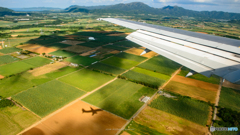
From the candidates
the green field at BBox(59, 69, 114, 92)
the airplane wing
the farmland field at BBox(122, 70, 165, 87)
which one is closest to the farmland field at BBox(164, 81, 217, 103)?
the farmland field at BBox(122, 70, 165, 87)

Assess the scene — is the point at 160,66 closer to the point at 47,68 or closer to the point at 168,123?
the point at 168,123

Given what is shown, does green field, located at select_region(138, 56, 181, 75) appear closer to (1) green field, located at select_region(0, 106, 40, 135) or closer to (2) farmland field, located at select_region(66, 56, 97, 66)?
(2) farmland field, located at select_region(66, 56, 97, 66)

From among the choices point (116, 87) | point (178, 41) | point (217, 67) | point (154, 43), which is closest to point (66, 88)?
point (116, 87)

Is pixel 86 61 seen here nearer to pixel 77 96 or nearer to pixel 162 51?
pixel 77 96

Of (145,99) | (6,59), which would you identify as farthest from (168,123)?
(6,59)

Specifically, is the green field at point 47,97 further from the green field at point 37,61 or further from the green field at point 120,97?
the green field at point 37,61

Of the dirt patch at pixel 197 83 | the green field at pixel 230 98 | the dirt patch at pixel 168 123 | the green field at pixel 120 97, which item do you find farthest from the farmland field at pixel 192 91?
the dirt patch at pixel 168 123
